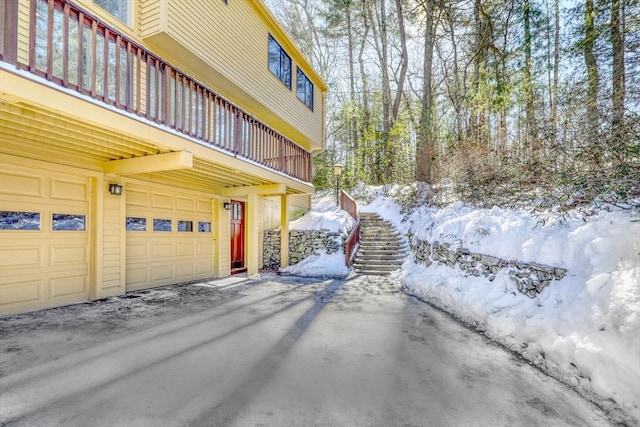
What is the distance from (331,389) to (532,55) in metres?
12.6

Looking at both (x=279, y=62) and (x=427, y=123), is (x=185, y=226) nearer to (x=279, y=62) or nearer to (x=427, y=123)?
(x=279, y=62)

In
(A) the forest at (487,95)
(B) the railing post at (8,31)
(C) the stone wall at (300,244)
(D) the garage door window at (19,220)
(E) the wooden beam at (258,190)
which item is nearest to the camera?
(B) the railing post at (8,31)

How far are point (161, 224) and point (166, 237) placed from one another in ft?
1.09

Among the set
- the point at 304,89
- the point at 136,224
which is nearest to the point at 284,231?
the point at 136,224

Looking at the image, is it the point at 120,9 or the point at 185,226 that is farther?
the point at 185,226

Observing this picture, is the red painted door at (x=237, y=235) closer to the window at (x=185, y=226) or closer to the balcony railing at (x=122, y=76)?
the window at (x=185, y=226)

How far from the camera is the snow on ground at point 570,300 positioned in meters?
2.55

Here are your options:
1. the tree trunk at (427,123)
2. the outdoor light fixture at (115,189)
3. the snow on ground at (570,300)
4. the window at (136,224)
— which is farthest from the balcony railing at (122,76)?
the tree trunk at (427,123)

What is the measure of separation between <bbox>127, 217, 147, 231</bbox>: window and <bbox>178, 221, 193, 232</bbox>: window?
961mm

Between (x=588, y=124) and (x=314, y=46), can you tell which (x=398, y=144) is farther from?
(x=588, y=124)

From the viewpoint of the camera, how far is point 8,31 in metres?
2.86

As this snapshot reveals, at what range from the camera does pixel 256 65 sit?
862cm

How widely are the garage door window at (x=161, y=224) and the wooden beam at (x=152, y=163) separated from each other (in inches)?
64.4

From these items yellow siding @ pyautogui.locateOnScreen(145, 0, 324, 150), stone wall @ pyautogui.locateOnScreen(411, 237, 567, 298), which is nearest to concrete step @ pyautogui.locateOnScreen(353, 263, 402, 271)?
stone wall @ pyautogui.locateOnScreen(411, 237, 567, 298)
